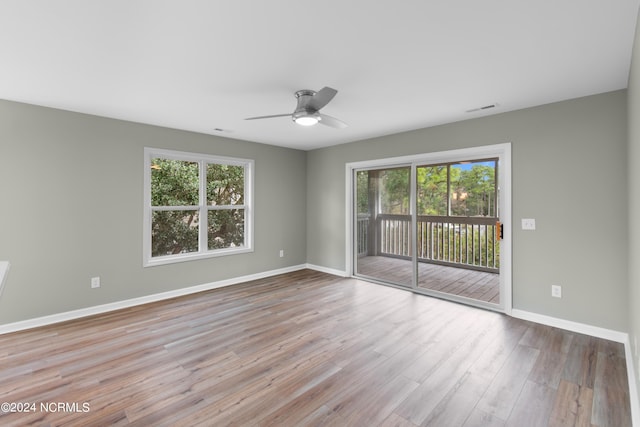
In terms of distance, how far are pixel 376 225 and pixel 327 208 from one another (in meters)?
1.02

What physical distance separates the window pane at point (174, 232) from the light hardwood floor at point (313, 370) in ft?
3.09

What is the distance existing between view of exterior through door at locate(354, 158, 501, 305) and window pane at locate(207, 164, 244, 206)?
205 cm

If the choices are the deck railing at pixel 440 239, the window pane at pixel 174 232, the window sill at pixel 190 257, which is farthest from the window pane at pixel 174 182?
the deck railing at pixel 440 239

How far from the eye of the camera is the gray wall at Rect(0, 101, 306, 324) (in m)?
3.11

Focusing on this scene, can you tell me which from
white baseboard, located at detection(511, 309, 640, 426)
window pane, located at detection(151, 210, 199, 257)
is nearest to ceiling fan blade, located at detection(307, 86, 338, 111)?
window pane, located at detection(151, 210, 199, 257)

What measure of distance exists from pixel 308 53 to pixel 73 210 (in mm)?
3304

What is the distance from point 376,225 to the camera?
518cm

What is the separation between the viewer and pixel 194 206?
177 inches

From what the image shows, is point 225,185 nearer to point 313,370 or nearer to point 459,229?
point 313,370

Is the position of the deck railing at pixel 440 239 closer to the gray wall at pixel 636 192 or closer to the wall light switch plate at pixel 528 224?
the wall light switch plate at pixel 528 224

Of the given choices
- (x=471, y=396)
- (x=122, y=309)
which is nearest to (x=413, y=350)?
(x=471, y=396)

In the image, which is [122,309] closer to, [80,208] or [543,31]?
[80,208]

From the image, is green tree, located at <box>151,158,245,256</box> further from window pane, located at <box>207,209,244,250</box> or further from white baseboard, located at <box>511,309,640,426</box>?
white baseboard, located at <box>511,309,640,426</box>

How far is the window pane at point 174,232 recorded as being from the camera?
4199 mm
